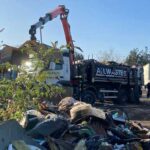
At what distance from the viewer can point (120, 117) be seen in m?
9.85

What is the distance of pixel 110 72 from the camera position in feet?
74.0

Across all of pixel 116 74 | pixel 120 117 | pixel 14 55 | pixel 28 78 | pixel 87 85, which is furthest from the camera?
pixel 116 74

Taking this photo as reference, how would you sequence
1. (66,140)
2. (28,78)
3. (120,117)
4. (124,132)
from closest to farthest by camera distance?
(28,78)
(66,140)
(124,132)
(120,117)

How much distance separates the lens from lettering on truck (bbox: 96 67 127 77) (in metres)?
21.8

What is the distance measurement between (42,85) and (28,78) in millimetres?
241

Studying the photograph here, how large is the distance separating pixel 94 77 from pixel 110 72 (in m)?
1.56

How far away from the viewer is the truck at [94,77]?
65.4ft

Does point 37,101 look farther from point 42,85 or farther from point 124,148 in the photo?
point 124,148

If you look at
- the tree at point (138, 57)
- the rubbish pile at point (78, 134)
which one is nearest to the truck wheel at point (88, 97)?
the rubbish pile at point (78, 134)

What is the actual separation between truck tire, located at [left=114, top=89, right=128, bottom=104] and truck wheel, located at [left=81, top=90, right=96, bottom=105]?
287 centimetres

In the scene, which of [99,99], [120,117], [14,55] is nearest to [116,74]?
[99,99]

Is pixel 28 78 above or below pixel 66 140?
above

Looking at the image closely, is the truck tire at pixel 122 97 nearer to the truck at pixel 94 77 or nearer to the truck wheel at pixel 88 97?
the truck at pixel 94 77

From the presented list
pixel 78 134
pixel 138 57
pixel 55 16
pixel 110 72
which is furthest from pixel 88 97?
pixel 138 57
